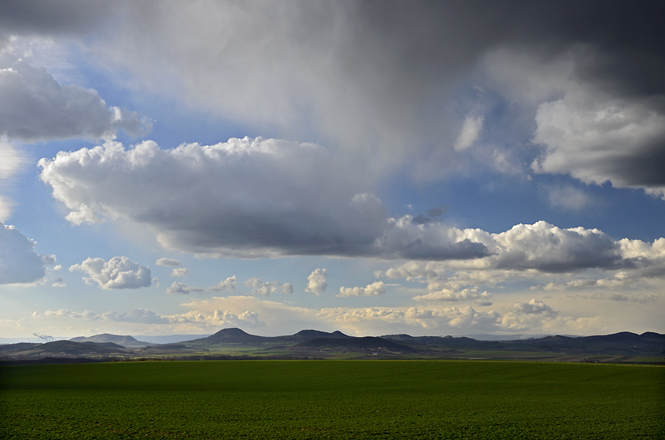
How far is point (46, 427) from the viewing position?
173 ft

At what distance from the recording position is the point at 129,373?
15450cm

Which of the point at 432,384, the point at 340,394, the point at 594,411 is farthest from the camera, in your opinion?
the point at 432,384

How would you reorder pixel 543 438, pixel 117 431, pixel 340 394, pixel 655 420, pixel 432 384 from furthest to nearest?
pixel 432 384
pixel 340 394
pixel 655 420
pixel 117 431
pixel 543 438

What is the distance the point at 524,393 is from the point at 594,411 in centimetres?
2842

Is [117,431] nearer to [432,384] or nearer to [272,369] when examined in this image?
[432,384]

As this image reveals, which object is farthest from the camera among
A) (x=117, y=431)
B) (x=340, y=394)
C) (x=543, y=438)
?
(x=340, y=394)

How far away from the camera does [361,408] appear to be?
232ft

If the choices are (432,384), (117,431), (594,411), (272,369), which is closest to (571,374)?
(432,384)

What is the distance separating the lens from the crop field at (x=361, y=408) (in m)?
50.5

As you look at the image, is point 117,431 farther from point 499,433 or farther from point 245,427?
point 499,433

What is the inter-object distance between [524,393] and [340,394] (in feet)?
120

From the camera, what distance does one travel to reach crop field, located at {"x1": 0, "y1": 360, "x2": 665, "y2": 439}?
50.5 meters

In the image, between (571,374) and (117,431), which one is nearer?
(117,431)

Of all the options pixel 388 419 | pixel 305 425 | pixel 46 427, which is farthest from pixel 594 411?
pixel 46 427
